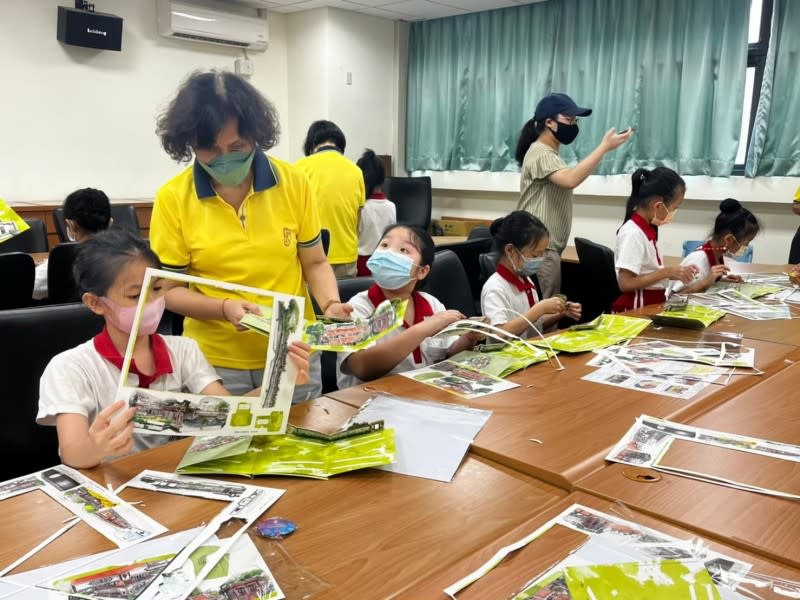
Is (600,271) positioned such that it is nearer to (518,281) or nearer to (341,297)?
(518,281)

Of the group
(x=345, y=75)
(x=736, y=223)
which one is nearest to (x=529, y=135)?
(x=736, y=223)

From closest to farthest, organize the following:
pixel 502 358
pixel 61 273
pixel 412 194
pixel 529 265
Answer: pixel 502 358 < pixel 529 265 < pixel 61 273 < pixel 412 194

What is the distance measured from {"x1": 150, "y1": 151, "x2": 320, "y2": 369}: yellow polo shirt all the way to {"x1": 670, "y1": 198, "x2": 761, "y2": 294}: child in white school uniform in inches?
79.4

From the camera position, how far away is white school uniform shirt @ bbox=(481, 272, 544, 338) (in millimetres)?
2277

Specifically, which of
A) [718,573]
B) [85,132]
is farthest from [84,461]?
[85,132]

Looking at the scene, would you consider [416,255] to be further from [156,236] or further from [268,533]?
[268,533]

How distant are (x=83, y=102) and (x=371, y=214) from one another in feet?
9.32

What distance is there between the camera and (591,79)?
18.0 ft

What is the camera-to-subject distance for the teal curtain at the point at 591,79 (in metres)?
4.85

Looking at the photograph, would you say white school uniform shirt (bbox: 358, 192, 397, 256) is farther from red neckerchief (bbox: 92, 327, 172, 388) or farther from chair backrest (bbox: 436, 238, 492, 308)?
red neckerchief (bbox: 92, 327, 172, 388)

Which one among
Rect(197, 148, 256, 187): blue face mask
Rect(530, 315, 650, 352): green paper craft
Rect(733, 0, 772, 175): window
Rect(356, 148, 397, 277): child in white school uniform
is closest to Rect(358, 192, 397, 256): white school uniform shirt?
Rect(356, 148, 397, 277): child in white school uniform

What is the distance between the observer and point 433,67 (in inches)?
255

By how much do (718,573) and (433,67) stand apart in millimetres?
6254

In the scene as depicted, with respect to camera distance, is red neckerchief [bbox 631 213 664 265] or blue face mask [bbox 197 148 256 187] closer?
blue face mask [bbox 197 148 256 187]
